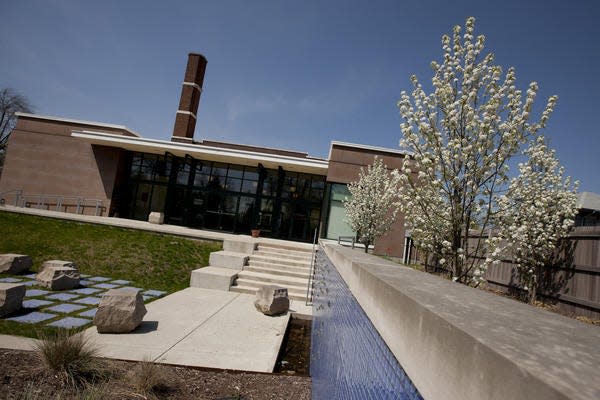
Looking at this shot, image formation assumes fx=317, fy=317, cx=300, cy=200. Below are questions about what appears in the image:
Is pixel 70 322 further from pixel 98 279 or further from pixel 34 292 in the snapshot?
pixel 98 279

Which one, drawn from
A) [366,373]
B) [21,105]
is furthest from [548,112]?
[21,105]

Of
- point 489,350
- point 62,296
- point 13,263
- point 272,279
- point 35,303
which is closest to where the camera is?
point 489,350

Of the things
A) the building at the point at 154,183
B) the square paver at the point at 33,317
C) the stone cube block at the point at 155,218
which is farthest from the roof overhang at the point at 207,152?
the square paver at the point at 33,317

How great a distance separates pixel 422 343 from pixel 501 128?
5.07 meters

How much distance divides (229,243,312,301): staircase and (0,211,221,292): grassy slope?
189cm

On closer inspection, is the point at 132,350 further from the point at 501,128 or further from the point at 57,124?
the point at 57,124

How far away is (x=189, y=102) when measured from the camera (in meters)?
28.2

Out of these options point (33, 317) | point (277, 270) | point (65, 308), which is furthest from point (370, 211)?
point (33, 317)

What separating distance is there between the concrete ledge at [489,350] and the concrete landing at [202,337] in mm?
4255

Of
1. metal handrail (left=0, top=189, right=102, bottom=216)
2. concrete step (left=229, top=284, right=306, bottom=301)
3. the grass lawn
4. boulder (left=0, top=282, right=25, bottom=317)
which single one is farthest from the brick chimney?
boulder (left=0, top=282, right=25, bottom=317)

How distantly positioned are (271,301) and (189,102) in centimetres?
2502

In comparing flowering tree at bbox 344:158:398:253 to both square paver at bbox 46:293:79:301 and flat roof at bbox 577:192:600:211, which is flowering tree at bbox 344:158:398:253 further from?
flat roof at bbox 577:192:600:211

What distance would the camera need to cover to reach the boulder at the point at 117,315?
551cm

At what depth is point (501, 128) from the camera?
489cm
